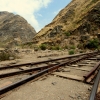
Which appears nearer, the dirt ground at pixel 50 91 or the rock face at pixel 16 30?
the dirt ground at pixel 50 91

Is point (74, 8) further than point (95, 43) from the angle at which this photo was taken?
Yes

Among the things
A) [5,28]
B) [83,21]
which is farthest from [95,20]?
[5,28]

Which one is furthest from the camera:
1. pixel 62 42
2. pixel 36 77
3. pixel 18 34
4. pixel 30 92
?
pixel 18 34

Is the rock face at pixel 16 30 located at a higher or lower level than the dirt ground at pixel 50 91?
higher

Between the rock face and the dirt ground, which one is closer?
the dirt ground

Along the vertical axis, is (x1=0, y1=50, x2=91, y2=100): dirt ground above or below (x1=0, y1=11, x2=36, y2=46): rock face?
below

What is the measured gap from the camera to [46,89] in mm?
3926

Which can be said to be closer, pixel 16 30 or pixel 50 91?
pixel 50 91

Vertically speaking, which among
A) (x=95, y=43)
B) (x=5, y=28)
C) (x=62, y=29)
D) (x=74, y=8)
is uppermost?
(x=5, y=28)

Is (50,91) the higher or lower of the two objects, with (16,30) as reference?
lower

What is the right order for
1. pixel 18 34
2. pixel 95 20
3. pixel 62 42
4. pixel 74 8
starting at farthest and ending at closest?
pixel 18 34, pixel 74 8, pixel 95 20, pixel 62 42

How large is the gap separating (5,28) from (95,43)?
137 metres

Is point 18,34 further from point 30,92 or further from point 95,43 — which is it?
point 30,92

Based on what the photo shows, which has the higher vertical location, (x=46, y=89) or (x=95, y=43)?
(x=95, y=43)
